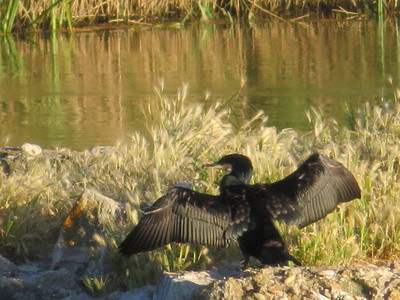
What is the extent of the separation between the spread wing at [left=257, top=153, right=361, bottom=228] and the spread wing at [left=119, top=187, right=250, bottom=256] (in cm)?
17

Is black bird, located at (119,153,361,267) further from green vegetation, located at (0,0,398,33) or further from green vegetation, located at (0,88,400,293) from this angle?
green vegetation, located at (0,0,398,33)

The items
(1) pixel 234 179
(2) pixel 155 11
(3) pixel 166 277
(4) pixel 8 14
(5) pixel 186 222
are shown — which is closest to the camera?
(3) pixel 166 277

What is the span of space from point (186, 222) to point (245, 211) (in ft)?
0.89

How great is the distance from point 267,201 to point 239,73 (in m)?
7.28

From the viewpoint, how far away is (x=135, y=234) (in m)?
4.06

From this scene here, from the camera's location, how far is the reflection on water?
9000mm

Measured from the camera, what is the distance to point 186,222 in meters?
4.02

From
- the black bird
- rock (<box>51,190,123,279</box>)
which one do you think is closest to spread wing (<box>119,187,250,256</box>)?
the black bird

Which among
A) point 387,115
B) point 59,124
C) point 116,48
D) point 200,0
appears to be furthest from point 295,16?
point 387,115

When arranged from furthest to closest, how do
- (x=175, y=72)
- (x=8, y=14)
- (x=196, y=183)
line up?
1. (x=8, y=14)
2. (x=175, y=72)
3. (x=196, y=183)

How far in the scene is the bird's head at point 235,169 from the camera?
4316 mm

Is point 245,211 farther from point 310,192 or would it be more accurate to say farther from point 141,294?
point 141,294

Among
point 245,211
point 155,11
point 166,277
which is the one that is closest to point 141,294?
point 166,277

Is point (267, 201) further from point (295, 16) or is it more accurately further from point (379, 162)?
point (295, 16)
